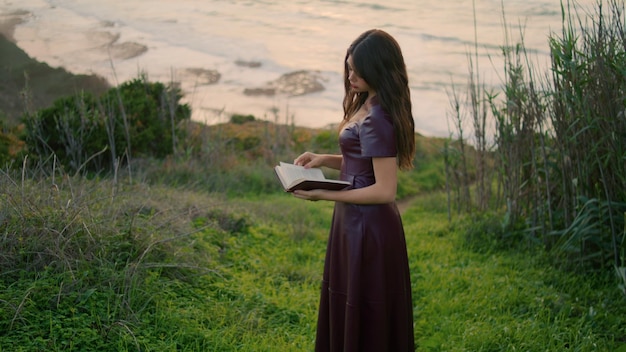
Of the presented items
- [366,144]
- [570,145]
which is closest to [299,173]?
[366,144]

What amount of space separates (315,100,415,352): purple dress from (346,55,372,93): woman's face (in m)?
0.11

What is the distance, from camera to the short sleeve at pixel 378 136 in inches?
117

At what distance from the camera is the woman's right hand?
11.1 ft

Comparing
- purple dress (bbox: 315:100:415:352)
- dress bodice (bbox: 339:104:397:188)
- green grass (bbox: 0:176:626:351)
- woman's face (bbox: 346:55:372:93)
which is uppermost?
woman's face (bbox: 346:55:372:93)

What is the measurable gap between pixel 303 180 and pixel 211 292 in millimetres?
2189

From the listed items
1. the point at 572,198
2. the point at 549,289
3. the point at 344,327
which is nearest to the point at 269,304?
the point at 344,327

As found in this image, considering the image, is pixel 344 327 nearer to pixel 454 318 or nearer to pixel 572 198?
pixel 454 318

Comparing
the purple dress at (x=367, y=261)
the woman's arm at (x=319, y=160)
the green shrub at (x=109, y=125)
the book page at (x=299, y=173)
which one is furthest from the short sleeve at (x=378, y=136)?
the green shrub at (x=109, y=125)

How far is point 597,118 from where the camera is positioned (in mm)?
4914

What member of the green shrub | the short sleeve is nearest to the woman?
the short sleeve

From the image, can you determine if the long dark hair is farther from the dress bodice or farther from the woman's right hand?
the woman's right hand

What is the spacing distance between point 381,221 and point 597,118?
2572mm

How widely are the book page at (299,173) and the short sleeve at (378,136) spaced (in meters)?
0.25

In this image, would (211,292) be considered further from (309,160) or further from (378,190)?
(378,190)
